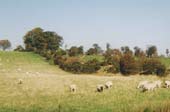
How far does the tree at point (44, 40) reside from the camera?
10031cm

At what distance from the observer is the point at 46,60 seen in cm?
8381

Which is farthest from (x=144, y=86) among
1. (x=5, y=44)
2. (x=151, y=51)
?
(x=5, y=44)

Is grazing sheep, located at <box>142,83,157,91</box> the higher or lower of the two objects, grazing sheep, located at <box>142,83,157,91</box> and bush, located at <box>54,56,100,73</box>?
the lower

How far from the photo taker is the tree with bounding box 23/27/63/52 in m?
100

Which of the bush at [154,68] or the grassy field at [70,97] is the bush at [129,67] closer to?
the bush at [154,68]

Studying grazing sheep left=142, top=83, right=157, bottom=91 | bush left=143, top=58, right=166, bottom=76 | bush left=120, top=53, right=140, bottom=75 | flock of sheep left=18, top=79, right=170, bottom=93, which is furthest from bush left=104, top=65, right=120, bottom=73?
grazing sheep left=142, top=83, right=157, bottom=91

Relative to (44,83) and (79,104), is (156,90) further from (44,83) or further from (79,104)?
(44,83)

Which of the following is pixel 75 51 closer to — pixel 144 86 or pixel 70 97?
pixel 144 86

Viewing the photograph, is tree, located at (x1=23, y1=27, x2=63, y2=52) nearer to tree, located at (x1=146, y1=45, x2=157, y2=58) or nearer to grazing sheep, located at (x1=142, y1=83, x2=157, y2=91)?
tree, located at (x1=146, y1=45, x2=157, y2=58)

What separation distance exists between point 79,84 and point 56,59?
36.6 metres

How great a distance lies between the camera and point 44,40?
100 meters

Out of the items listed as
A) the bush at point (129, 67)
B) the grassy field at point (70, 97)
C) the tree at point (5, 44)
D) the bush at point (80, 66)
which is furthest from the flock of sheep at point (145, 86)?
the tree at point (5, 44)

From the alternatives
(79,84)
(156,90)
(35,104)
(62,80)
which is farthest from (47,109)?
(62,80)

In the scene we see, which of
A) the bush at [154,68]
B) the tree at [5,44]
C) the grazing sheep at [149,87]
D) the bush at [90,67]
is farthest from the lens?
the tree at [5,44]
